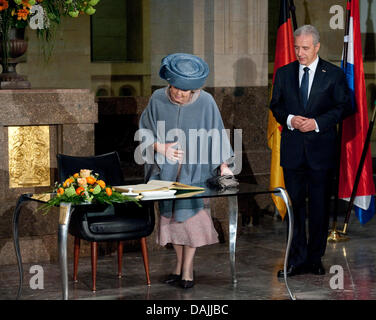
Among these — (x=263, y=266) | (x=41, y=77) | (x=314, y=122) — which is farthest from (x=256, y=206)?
(x=41, y=77)

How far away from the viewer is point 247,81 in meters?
9.59

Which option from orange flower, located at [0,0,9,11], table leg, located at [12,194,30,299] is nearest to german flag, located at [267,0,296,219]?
orange flower, located at [0,0,9,11]

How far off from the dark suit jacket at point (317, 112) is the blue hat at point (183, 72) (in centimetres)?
91

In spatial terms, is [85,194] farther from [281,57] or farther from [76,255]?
[281,57]

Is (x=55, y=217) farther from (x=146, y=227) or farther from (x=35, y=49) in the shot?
(x=35, y=49)

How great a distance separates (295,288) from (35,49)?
670cm

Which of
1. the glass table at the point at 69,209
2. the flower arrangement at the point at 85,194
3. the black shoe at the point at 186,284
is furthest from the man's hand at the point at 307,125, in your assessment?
the flower arrangement at the point at 85,194

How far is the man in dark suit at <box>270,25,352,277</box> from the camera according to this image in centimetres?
721

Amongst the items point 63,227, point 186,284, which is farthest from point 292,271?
point 63,227

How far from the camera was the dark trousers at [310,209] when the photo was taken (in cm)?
727

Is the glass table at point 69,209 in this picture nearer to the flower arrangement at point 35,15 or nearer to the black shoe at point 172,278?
the black shoe at point 172,278

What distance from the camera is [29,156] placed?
7.91 m

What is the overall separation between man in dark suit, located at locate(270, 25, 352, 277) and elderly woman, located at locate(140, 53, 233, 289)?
2.12 feet

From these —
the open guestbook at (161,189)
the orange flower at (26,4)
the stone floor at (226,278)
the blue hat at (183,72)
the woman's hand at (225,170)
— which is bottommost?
the stone floor at (226,278)
